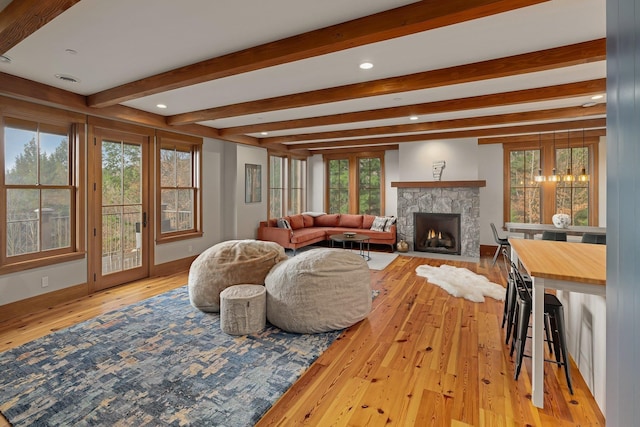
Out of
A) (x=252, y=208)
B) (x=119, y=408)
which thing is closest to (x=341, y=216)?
(x=252, y=208)

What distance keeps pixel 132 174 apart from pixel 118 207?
0.54m

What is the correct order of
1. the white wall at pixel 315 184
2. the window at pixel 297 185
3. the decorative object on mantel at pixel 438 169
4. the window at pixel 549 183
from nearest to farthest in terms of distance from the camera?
the window at pixel 549 183, the decorative object on mantel at pixel 438 169, the window at pixel 297 185, the white wall at pixel 315 184

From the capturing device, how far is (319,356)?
9.04 feet

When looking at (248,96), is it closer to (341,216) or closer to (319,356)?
(319,356)

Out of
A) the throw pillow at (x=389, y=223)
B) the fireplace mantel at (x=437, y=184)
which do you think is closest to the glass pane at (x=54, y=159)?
the throw pillow at (x=389, y=223)

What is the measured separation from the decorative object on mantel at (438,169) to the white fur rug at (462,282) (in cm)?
218

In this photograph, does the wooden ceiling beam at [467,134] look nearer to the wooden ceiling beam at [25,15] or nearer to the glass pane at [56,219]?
the glass pane at [56,219]

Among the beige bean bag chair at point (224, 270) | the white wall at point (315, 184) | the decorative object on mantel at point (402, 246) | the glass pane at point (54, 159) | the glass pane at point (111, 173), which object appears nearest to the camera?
the beige bean bag chair at point (224, 270)

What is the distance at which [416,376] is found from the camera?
246cm

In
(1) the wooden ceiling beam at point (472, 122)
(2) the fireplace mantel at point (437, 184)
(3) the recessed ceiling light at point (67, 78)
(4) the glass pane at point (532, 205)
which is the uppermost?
(1) the wooden ceiling beam at point (472, 122)

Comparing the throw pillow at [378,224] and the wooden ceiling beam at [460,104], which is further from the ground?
the wooden ceiling beam at [460,104]

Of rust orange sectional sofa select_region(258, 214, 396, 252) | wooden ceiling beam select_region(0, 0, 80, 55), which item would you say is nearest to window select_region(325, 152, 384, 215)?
rust orange sectional sofa select_region(258, 214, 396, 252)

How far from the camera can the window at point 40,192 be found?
3594 mm

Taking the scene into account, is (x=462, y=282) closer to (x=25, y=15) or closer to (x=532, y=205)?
(x=532, y=205)
